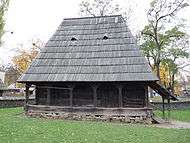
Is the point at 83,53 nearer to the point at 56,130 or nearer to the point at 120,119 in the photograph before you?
the point at 120,119

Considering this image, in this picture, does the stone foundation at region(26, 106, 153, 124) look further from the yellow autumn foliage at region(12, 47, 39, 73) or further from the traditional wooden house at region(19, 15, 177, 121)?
the yellow autumn foliage at region(12, 47, 39, 73)

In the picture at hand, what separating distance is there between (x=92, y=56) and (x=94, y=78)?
87.5 inches

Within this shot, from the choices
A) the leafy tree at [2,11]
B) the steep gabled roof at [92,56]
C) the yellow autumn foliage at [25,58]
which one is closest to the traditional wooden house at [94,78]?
the steep gabled roof at [92,56]

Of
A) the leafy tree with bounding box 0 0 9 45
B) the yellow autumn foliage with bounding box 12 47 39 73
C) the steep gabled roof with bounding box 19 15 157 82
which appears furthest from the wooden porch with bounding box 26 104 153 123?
the yellow autumn foliage with bounding box 12 47 39 73

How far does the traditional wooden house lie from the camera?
21.4 m

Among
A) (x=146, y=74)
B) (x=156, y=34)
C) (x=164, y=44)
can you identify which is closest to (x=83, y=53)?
(x=146, y=74)

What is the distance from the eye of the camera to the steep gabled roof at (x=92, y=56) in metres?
21.6

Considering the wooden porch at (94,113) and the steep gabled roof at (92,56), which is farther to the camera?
the steep gabled roof at (92,56)

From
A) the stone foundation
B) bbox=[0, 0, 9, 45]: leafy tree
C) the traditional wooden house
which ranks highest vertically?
bbox=[0, 0, 9, 45]: leafy tree

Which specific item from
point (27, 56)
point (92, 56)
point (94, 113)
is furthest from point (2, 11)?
point (27, 56)

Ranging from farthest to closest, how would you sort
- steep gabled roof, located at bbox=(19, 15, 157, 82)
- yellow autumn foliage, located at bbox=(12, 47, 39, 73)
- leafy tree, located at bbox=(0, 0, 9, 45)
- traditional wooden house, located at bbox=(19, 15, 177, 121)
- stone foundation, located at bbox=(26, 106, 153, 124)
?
1. yellow autumn foliage, located at bbox=(12, 47, 39, 73)
2. leafy tree, located at bbox=(0, 0, 9, 45)
3. steep gabled roof, located at bbox=(19, 15, 157, 82)
4. traditional wooden house, located at bbox=(19, 15, 177, 121)
5. stone foundation, located at bbox=(26, 106, 153, 124)

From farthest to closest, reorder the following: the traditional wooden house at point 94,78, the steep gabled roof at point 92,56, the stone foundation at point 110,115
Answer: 1. the steep gabled roof at point 92,56
2. the traditional wooden house at point 94,78
3. the stone foundation at point 110,115

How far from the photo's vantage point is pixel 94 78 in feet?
70.3

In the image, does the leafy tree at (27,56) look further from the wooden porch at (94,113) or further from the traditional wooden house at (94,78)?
the wooden porch at (94,113)
